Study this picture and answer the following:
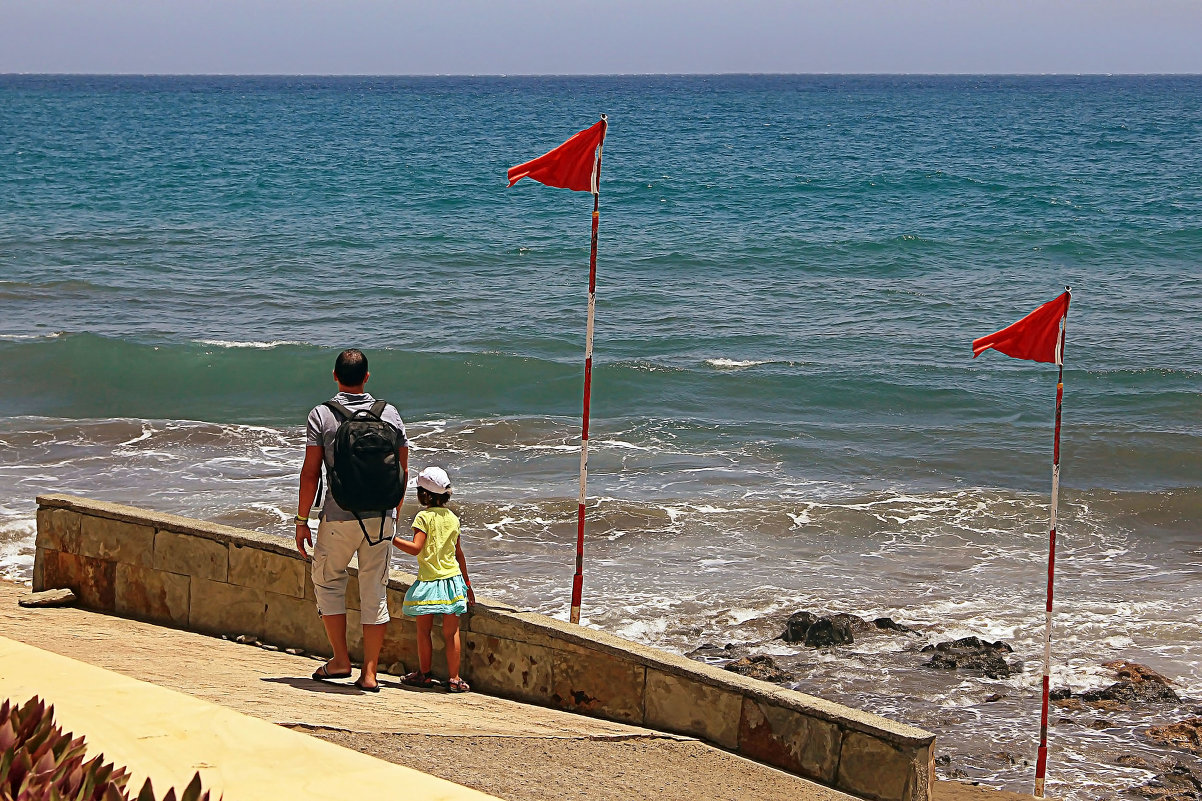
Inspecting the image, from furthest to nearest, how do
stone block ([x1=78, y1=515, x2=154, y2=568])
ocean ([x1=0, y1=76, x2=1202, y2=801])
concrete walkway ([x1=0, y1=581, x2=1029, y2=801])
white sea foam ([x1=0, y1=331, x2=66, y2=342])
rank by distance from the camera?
white sea foam ([x1=0, y1=331, x2=66, y2=342]) → ocean ([x1=0, y1=76, x2=1202, y2=801]) → stone block ([x1=78, y1=515, x2=154, y2=568]) → concrete walkway ([x1=0, y1=581, x2=1029, y2=801])

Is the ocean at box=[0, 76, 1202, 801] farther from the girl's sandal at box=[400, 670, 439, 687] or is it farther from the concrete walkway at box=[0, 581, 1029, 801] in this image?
the girl's sandal at box=[400, 670, 439, 687]

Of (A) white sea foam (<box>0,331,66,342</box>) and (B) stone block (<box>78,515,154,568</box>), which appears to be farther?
(A) white sea foam (<box>0,331,66,342</box>)

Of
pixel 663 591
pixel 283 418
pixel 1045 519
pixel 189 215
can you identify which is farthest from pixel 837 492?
pixel 189 215

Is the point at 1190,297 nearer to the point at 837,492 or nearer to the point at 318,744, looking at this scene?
the point at 837,492

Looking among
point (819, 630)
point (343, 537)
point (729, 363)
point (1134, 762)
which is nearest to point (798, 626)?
point (819, 630)

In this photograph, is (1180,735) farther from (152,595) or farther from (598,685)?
(152,595)

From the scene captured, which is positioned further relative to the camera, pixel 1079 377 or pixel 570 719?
pixel 1079 377

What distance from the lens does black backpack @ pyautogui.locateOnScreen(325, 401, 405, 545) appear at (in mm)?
6023

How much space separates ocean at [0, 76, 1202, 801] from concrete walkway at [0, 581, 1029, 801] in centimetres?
257

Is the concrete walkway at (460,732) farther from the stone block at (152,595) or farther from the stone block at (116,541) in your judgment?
the stone block at (116,541)

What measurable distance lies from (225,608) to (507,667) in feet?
6.26

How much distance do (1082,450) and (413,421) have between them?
8876 mm

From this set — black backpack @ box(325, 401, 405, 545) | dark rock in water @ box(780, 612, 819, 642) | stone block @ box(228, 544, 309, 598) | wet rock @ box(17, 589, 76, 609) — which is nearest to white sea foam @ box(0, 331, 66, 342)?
wet rock @ box(17, 589, 76, 609)

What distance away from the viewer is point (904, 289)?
87.2 ft
